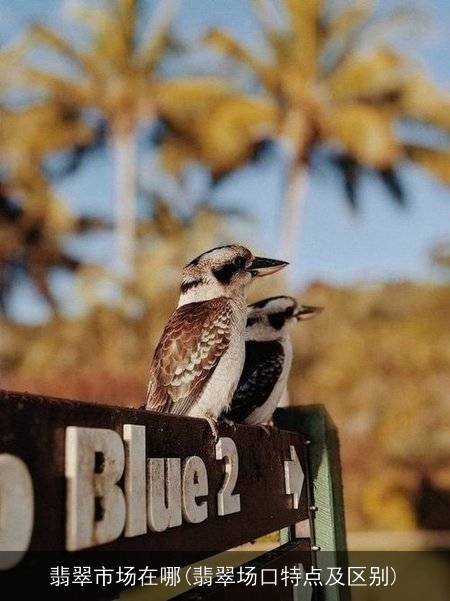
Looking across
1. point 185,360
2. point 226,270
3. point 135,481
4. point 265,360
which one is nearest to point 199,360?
point 185,360

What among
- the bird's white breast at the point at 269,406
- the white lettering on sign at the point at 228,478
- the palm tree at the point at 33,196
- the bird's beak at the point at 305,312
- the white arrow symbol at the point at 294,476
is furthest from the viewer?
the palm tree at the point at 33,196

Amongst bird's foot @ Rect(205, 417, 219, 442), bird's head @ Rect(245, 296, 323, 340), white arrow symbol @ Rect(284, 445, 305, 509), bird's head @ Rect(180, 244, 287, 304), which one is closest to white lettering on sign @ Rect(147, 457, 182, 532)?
bird's foot @ Rect(205, 417, 219, 442)

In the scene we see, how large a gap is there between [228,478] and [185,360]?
895mm

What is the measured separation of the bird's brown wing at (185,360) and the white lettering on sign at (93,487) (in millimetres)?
1300

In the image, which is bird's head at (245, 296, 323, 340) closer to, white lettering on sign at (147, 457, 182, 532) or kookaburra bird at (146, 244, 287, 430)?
kookaburra bird at (146, 244, 287, 430)

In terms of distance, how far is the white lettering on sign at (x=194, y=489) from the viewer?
1.40 metres

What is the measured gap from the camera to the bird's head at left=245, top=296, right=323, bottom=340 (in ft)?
13.3

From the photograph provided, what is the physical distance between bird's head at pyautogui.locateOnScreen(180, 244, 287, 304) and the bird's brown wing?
24cm

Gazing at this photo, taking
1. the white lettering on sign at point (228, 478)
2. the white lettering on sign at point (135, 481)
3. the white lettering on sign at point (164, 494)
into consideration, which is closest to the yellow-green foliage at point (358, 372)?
the white lettering on sign at point (228, 478)

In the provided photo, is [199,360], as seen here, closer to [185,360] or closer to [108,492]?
[185,360]

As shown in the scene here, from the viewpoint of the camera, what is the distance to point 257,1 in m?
17.8

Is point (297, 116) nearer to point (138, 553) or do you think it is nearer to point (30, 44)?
point (30, 44)

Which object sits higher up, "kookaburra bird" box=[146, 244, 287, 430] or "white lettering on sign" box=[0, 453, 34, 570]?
"kookaburra bird" box=[146, 244, 287, 430]

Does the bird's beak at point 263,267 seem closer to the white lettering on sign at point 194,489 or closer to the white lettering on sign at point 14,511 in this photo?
the white lettering on sign at point 194,489
